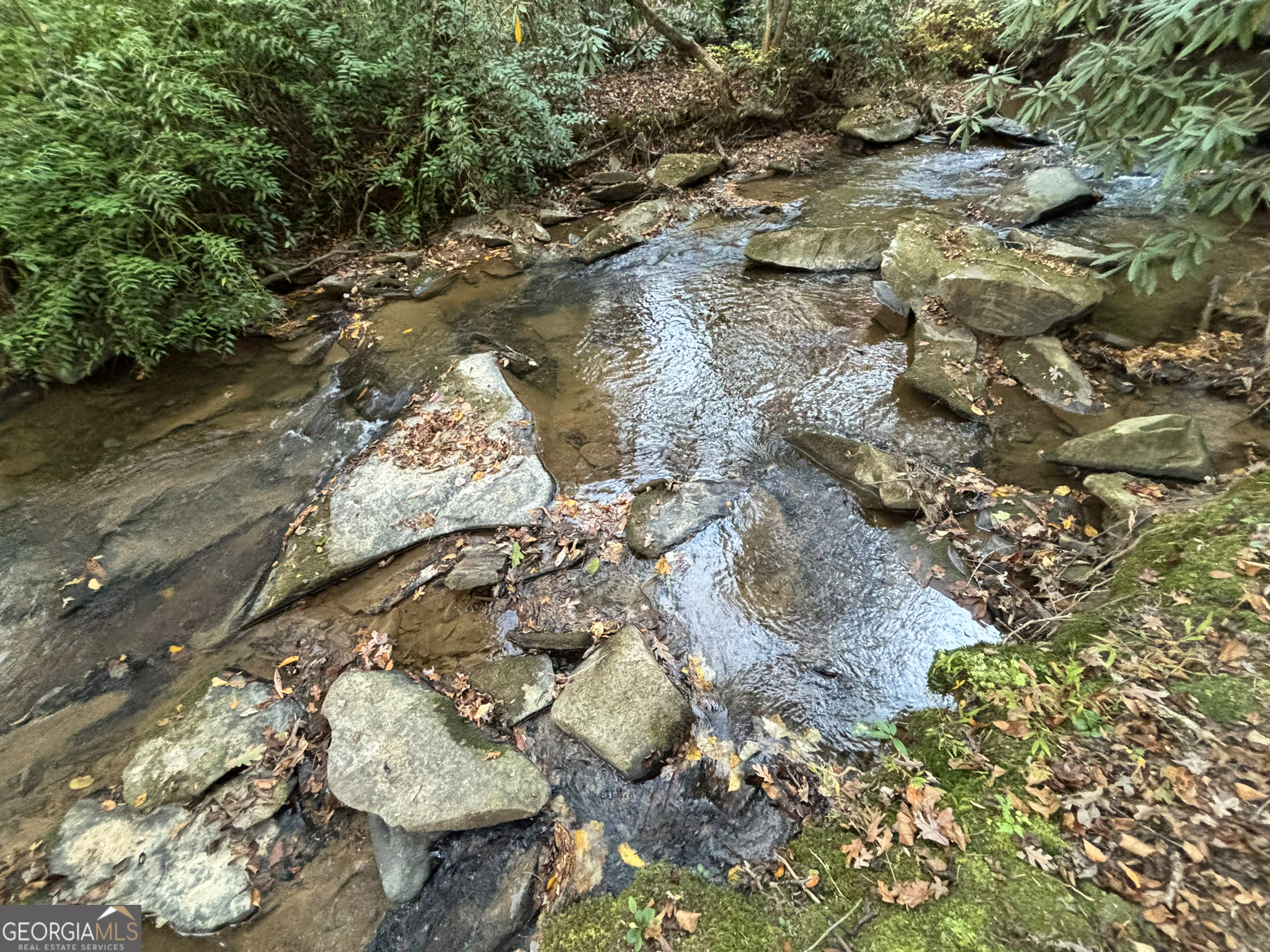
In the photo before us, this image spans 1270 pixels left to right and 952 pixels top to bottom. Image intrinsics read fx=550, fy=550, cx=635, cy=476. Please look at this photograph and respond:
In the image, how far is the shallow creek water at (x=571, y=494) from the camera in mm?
3650

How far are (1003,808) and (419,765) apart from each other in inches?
121

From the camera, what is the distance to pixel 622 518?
16.4 ft

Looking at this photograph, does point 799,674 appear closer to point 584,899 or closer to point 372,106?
point 584,899

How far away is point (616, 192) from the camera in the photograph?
10.9m

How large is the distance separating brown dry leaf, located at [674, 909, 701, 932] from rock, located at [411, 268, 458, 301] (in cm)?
834

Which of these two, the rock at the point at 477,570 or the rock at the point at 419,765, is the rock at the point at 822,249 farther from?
the rock at the point at 419,765

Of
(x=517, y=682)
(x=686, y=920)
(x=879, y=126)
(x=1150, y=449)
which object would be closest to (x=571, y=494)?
(x=517, y=682)

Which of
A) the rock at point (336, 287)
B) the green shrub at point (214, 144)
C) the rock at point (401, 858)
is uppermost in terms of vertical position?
the green shrub at point (214, 144)

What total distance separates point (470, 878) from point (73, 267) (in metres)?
7.18

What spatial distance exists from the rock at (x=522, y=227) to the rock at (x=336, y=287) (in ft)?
9.34

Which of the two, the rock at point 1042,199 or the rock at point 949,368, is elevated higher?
the rock at point 1042,199

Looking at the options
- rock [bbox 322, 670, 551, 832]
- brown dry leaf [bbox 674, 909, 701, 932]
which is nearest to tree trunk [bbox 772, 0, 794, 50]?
rock [bbox 322, 670, 551, 832]

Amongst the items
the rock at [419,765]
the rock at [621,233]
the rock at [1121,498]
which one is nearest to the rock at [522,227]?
the rock at [621,233]

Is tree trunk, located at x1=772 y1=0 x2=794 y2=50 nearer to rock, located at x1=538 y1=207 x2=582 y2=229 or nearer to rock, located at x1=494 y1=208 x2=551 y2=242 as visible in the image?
rock, located at x1=538 y1=207 x2=582 y2=229
